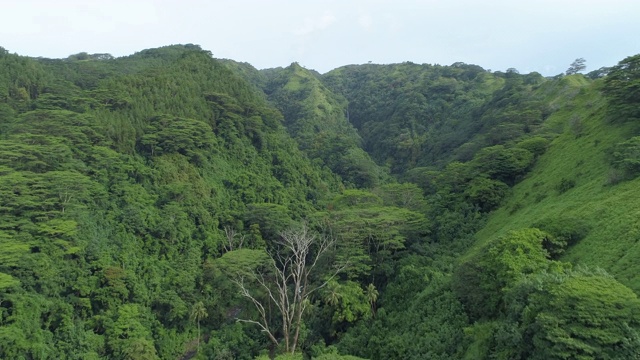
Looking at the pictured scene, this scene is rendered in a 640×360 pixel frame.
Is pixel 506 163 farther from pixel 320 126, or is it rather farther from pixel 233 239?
pixel 320 126

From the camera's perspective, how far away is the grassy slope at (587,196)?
16.9 m

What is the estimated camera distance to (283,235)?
2734 cm

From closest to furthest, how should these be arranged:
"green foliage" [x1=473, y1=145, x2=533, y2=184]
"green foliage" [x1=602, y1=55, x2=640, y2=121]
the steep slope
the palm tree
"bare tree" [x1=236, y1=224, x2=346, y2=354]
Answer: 1. "bare tree" [x1=236, y1=224, x2=346, y2=354]
2. "green foliage" [x1=602, y1=55, x2=640, y2=121]
3. the palm tree
4. "green foliage" [x1=473, y1=145, x2=533, y2=184]
5. the steep slope

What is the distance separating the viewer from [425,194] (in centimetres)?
4559

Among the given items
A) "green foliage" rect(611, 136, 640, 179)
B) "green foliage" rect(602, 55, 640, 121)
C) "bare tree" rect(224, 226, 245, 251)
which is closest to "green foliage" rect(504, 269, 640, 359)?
"green foliage" rect(611, 136, 640, 179)

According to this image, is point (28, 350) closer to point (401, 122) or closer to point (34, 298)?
Result: point (34, 298)

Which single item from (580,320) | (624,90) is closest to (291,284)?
(580,320)

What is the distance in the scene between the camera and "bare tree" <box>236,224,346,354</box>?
23094 millimetres

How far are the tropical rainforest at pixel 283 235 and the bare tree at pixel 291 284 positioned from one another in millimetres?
285

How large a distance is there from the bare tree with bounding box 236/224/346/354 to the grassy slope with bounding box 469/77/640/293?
9.97 metres

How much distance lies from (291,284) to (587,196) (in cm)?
2100

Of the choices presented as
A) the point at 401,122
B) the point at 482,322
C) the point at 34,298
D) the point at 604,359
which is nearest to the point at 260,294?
the point at 34,298

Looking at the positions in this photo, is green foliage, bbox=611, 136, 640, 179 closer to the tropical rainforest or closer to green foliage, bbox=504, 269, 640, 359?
the tropical rainforest

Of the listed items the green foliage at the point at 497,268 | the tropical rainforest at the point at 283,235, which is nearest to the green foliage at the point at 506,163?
the tropical rainforest at the point at 283,235
